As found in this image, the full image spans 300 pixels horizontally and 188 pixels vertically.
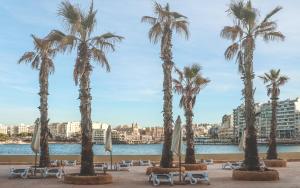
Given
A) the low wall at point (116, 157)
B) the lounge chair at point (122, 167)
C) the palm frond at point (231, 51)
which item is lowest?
the lounge chair at point (122, 167)

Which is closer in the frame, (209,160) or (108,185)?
(108,185)

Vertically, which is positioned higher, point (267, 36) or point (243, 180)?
point (267, 36)

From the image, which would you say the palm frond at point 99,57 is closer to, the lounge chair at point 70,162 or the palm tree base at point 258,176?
the palm tree base at point 258,176

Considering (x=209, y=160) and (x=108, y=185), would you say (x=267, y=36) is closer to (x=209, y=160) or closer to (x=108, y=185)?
(x=108, y=185)

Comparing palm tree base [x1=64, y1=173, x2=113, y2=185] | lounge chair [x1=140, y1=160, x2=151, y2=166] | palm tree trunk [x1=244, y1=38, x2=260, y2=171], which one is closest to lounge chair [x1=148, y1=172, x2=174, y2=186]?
palm tree base [x1=64, y1=173, x2=113, y2=185]

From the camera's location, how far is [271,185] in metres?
18.9

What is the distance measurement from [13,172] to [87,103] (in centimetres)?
481

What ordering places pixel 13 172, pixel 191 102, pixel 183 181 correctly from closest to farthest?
pixel 183 181 < pixel 13 172 < pixel 191 102

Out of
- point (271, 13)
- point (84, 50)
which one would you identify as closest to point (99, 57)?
point (84, 50)

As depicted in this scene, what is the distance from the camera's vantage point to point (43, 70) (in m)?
27.8

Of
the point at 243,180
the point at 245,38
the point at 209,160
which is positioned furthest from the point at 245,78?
the point at 209,160

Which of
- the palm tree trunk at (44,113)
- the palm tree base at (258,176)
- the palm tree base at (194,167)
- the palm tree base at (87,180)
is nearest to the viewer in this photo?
the palm tree base at (87,180)

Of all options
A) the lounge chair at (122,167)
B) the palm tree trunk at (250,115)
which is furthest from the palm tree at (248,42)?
the lounge chair at (122,167)

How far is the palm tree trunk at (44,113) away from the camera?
26516 mm
